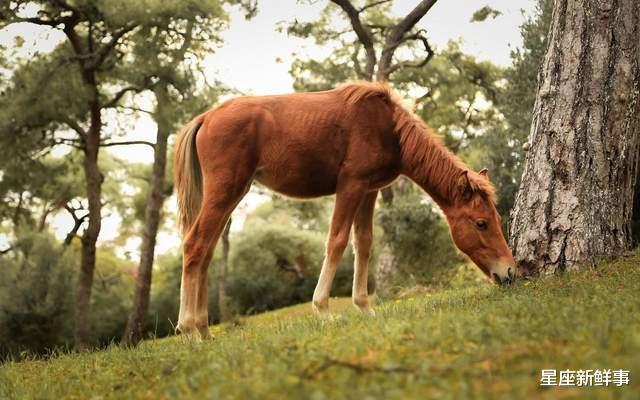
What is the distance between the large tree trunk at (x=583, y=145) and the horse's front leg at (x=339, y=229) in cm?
207

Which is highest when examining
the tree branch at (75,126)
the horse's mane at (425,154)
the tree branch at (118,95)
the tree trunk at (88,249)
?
the tree branch at (118,95)

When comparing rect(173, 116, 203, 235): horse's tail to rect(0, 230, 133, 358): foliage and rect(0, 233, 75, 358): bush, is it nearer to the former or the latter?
rect(0, 230, 133, 358): foliage

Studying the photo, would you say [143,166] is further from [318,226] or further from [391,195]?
[391,195]

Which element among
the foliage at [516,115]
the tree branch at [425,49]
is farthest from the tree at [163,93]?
the foliage at [516,115]

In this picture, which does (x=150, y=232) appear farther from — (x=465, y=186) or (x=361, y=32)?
(x=465, y=186)

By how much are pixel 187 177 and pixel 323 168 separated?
64.7 inches

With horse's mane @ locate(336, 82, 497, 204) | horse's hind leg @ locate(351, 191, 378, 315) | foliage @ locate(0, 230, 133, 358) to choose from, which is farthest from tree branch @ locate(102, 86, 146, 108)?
horse's mane @ locate(336, 82, 497, 204)

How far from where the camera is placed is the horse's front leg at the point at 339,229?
7.36 meters

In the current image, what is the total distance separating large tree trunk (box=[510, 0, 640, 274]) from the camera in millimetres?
7469

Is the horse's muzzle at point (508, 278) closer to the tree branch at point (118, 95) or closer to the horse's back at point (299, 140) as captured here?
the horse's back at point (299, 140)

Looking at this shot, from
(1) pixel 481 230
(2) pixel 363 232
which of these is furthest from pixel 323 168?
(1) pixel 481 230

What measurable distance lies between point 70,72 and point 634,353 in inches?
731

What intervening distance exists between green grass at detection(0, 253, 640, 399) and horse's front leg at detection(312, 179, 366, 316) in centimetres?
132

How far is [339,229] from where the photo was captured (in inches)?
293
